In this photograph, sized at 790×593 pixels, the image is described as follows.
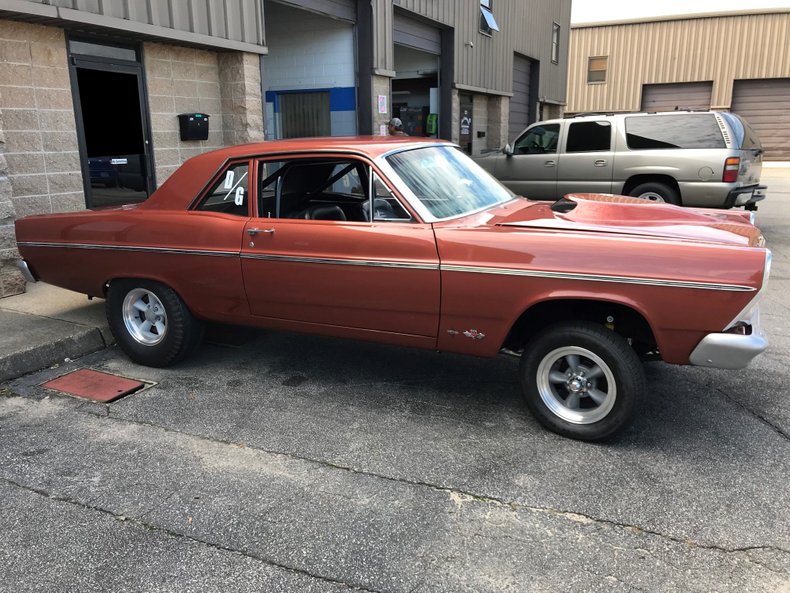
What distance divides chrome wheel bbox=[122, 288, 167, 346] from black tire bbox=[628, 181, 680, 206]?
25.5 ft

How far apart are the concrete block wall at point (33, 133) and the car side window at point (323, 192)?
3105mm

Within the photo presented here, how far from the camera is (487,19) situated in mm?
15305

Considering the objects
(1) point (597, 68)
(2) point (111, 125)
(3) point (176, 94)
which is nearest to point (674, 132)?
(3) point (176, 94)

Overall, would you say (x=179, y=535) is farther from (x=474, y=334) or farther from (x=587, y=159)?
(x=587, y=159)

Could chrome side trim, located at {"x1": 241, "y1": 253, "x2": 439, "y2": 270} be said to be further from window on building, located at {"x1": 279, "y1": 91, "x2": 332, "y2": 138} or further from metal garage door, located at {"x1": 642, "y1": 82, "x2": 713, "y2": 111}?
metal garage door, located at {"x1": 642, "y1": 82, "x2": 713, "y2": 111}

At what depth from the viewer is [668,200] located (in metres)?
9.77

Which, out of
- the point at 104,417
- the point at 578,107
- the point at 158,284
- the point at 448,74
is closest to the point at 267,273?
the point at 158,284

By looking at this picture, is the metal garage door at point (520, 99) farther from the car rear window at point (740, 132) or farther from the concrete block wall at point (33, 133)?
the concrete block wall at point (33, 133)

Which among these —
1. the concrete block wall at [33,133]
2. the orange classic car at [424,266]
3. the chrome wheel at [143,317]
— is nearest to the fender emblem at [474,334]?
the orange classic car at [424,266]

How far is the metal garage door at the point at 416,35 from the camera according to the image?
1209 cm

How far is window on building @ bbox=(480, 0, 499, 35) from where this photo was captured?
15.2 metres

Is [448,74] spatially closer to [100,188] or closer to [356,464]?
[100,188]

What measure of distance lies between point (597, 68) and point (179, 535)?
32916 mm

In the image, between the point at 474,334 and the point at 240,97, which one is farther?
the point at 240,97
